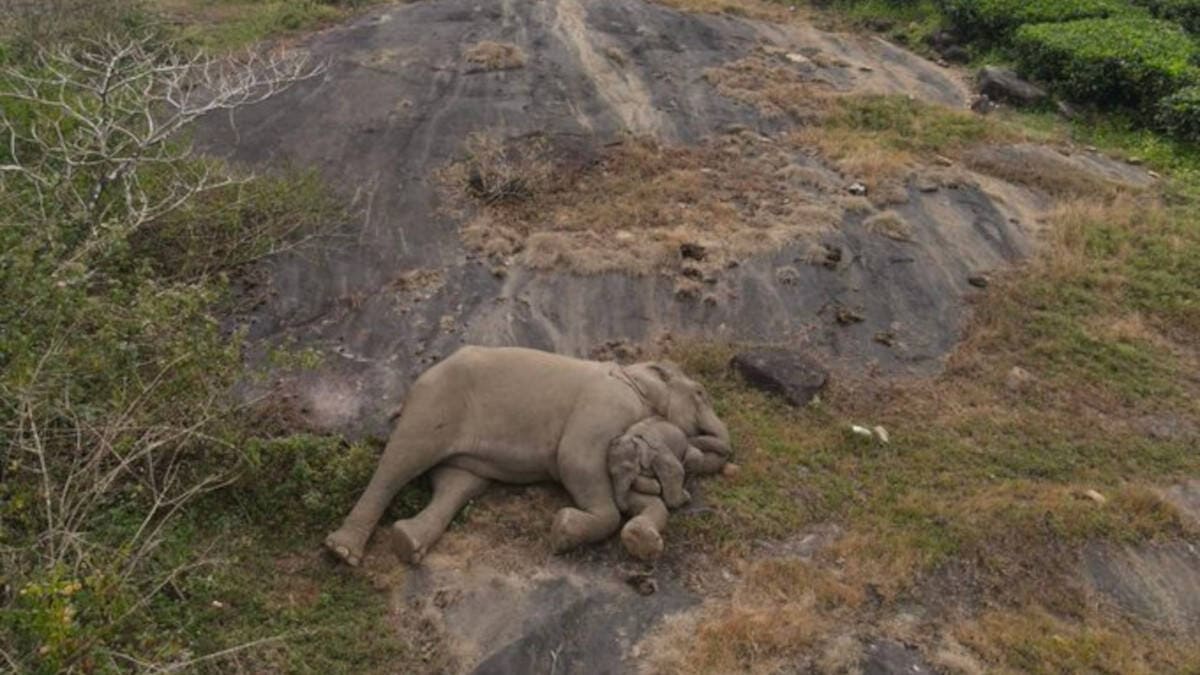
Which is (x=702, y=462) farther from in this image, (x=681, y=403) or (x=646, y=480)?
(x=646, y=480)

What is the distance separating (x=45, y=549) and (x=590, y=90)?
36.6ft

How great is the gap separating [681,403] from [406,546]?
7.86ft

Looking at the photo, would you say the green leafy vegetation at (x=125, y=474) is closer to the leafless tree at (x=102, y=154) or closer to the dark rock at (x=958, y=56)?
the leafless tree at (x=102, y=154)

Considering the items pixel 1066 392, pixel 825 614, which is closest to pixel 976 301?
pixel 1066 392

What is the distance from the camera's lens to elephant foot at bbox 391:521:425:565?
20.6ft

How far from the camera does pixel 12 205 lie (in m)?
7.31

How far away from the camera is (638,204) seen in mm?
11273

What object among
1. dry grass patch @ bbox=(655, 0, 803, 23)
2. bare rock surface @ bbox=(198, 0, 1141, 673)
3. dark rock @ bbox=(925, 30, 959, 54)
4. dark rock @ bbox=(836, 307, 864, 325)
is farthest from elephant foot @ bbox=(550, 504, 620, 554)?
dark rock @ bbox=(925, 30, 959, 54)

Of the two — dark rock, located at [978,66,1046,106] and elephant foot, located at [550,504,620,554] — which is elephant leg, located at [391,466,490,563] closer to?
elephant foot, located at [550,504,620,554]

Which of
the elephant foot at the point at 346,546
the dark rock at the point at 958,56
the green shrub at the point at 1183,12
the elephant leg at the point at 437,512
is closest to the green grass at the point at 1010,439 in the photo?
the elephant leg at the point at 437,512

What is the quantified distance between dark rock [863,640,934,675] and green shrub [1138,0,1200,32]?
17072 millimetres

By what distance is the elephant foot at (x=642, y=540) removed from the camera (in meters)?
6.26

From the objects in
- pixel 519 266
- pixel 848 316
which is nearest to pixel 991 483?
pixel 848 316

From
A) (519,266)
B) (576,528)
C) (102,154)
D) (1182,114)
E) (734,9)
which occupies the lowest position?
(519,266)
